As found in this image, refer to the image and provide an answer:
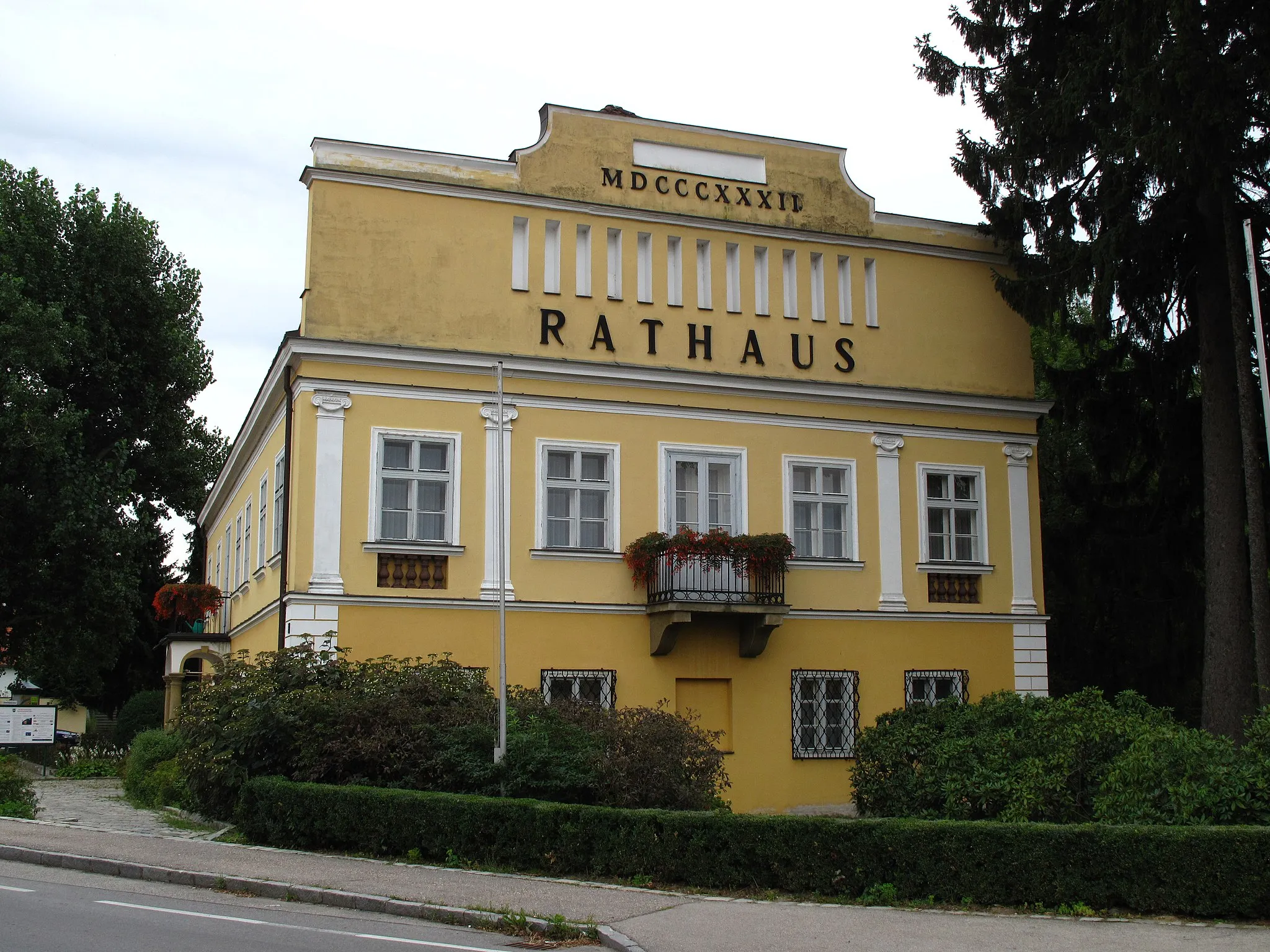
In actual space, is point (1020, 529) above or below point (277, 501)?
below

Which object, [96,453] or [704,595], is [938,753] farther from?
[96,453]

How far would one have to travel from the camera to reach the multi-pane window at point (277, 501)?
23.2 metres

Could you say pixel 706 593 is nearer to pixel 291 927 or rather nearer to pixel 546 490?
pixel 546 490

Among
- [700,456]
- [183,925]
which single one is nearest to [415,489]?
[700,456]

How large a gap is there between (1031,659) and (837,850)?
13170mm

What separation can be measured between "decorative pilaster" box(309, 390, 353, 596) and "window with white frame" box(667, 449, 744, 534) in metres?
5.65

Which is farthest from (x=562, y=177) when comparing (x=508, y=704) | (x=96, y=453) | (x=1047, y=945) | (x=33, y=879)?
(x=96, y=453)

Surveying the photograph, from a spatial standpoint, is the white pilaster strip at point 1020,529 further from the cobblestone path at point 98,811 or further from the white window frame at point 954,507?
the cobblestone path at point 98,811

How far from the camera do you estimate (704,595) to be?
2197 centimetres

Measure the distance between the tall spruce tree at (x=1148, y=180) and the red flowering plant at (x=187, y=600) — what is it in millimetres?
19259

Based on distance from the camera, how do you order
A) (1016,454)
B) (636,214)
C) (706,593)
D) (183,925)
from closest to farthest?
(183,925), (706,593), (636,214), (1016,454)

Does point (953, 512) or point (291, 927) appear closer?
point (291, 927)

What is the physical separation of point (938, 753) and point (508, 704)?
19.1ft

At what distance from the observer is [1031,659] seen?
81.5 ft
